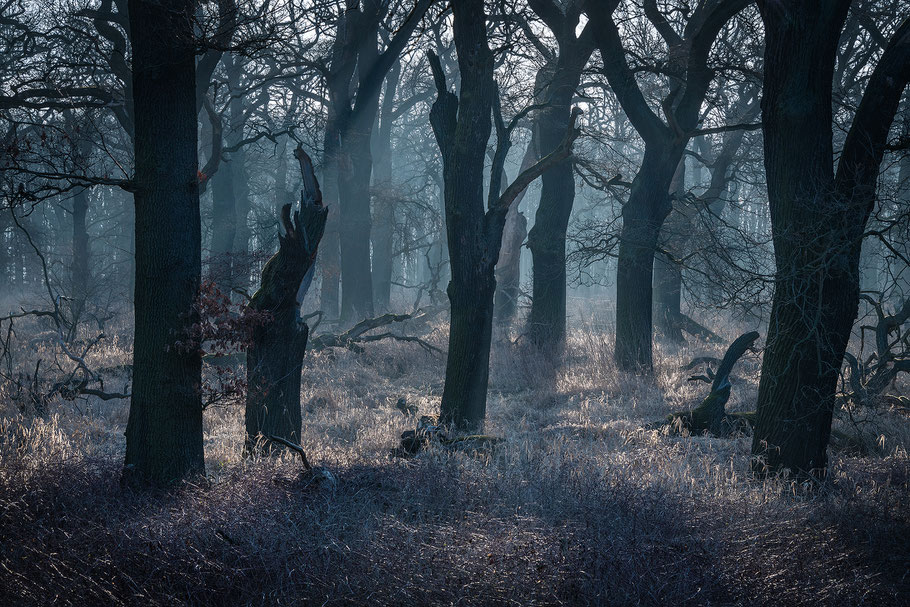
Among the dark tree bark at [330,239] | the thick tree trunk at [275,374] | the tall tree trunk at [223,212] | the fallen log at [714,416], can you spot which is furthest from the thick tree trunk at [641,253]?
the tall tree trunk at [223,212]

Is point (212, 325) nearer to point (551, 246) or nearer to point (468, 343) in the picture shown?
point (468, 343)

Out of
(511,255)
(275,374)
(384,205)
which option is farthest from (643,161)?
(384,205)

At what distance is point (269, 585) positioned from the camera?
13.0 ft

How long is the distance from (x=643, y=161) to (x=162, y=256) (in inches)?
347

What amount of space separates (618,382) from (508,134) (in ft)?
15.7

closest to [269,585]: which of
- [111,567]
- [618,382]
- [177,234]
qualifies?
[111,567]

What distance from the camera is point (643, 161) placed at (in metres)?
12.3

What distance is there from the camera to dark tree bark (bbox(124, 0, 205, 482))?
6133 mm

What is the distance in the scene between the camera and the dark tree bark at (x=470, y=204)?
9148 mm

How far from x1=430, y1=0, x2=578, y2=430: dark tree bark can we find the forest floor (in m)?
1.77

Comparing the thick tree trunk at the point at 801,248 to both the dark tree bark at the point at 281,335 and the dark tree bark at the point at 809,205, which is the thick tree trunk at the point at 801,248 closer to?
the dark tree bark at the point at 809,205

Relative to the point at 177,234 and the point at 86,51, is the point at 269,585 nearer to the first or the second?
the point at 177,234

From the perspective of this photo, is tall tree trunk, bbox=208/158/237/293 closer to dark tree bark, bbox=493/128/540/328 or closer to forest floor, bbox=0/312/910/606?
dark tree bark, bbox=493/128/540/328

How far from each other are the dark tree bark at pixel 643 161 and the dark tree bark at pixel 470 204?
3488mm
